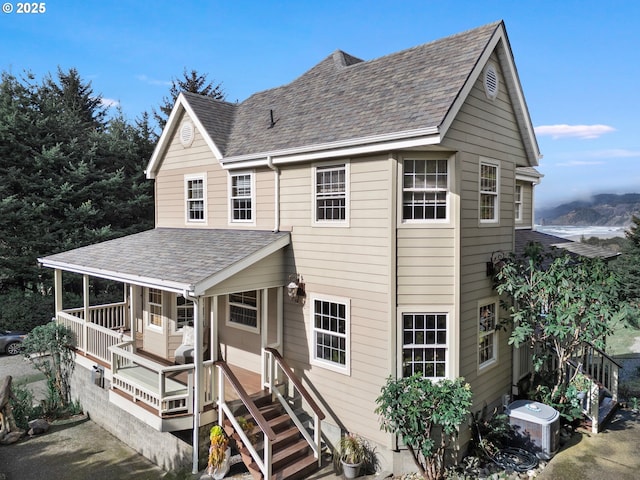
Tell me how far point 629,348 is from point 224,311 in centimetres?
1993

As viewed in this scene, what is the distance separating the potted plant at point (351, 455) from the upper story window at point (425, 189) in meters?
4.89

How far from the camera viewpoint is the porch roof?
8.71 metres

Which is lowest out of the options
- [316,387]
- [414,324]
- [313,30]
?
[316,387]

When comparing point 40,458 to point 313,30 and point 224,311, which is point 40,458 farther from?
point 313,30

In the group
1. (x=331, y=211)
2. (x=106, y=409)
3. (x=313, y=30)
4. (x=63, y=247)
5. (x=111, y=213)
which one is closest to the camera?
(x=331, y=211)

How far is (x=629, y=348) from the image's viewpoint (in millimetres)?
19359

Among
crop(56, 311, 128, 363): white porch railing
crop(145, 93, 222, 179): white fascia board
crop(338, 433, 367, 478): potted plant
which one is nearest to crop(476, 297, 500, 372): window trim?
crop(338, 433, 367, 478): potted plant

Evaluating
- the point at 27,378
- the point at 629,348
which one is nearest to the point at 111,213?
the point at 27,378

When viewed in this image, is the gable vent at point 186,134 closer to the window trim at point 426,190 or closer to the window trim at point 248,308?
the window trim at point 248,308

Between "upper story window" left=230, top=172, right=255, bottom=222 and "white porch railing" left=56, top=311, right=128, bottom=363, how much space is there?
4718mm

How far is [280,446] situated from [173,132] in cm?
1076

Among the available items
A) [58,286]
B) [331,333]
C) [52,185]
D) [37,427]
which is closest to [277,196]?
[331,333]

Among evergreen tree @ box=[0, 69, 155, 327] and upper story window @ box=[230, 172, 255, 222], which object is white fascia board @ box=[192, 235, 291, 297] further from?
evergreen tree @ box=[0, 69, 155, 327]

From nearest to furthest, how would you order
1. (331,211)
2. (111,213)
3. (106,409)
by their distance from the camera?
(331,211)
(106,409)
(111,213)
